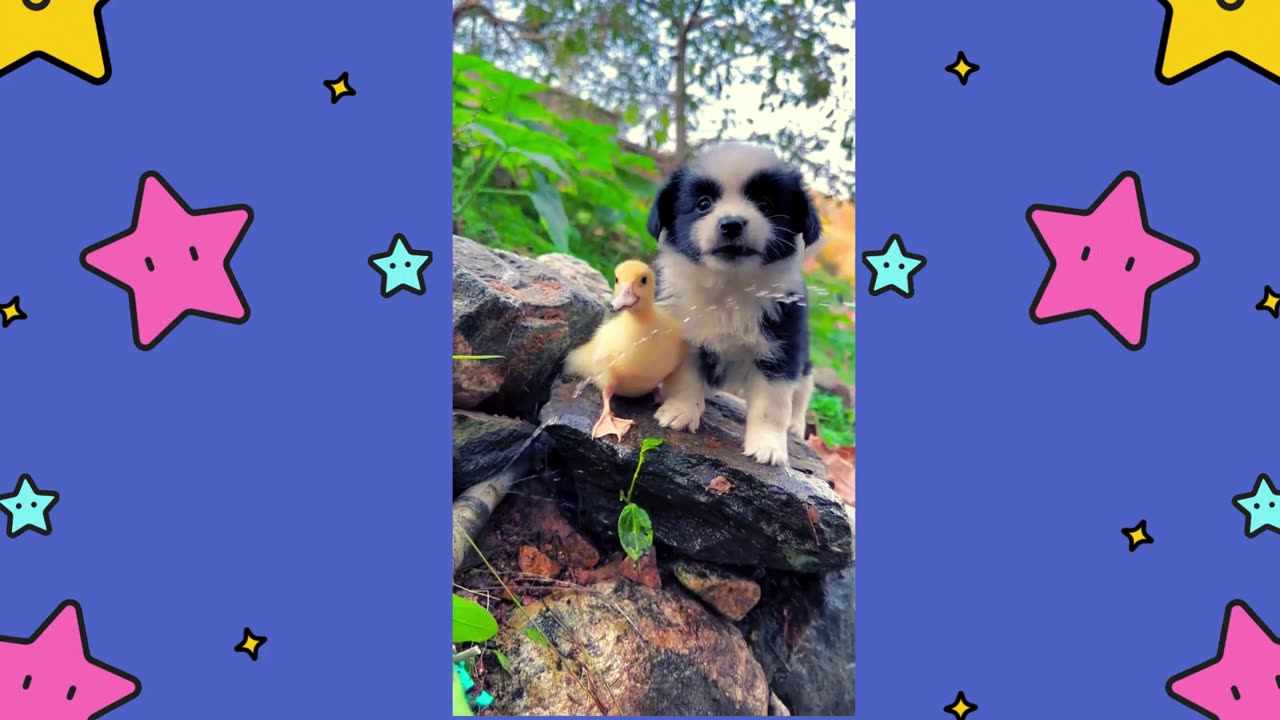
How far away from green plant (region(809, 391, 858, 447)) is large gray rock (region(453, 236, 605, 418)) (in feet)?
1.85

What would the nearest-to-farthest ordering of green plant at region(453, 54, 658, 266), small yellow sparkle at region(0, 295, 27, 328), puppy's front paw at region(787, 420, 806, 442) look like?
small yellow sparkle at region(0, 295, 27, 328) → green plant at region(453, 54, 658, 266) → puppy's front paw at region(787, 420, 806, 442)

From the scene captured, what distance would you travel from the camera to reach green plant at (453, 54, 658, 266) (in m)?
1.37

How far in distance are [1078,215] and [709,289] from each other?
26.1 inches

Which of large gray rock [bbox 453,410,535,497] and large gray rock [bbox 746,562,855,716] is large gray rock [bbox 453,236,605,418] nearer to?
large gray rock [bbox 453,410,535,497]

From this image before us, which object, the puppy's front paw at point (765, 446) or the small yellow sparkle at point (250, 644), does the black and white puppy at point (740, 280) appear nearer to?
the puppy's front paw at point (765, 446)

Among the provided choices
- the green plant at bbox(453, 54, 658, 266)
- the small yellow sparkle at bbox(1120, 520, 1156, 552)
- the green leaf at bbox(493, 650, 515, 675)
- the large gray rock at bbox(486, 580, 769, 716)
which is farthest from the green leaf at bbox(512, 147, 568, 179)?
the small yellow sparkle at bbox(1120, 520, 1156, 552)

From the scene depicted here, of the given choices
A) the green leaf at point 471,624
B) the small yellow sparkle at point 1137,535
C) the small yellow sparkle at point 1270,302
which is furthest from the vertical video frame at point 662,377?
the small yellow sparkle at point 1270,302

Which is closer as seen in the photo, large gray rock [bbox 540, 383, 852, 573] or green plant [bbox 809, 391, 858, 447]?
large gray rock [bbox 540, 383, 852, 573]

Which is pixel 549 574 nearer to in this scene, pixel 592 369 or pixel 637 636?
pixel 637 636

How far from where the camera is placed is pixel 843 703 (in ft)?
4.24

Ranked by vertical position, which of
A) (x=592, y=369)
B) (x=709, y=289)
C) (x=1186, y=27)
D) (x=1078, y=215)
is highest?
(x=1186, y=27)

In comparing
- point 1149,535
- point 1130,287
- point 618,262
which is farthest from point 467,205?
point 1149,535

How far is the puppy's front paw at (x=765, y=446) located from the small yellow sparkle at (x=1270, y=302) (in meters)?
0.87

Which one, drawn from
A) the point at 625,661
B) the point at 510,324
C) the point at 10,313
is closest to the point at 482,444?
the point at 510,324
